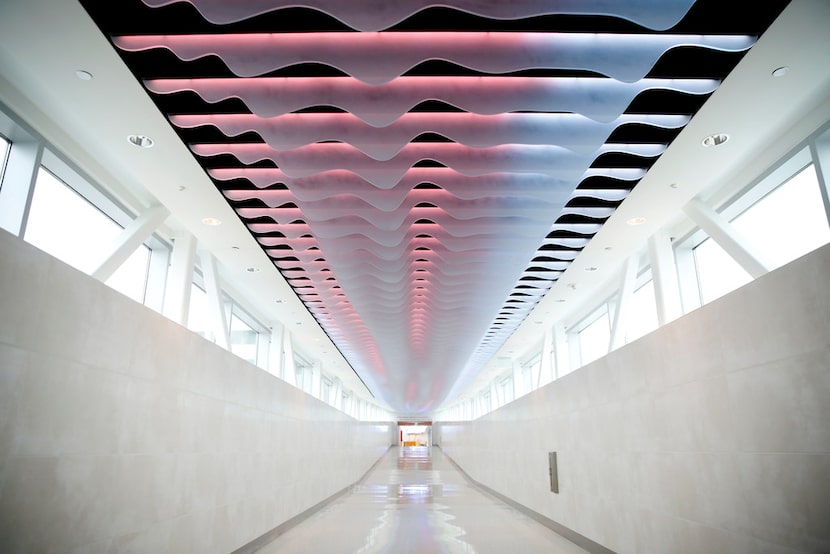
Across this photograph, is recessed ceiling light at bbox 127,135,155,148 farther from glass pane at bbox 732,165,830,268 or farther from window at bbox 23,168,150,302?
glass pane at bbox 732,165,830,268

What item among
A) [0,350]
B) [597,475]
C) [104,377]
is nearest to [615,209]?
[597,475]

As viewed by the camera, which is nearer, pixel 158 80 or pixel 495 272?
pixel 158 80

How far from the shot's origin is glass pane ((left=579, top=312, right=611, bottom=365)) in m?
12.4

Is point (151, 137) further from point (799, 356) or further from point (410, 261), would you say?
point (799, 356)

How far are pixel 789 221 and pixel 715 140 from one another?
70.6 inches

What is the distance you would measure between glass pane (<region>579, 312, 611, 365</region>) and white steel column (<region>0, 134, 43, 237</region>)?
10.4 meters

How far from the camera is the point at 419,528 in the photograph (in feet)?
27.3

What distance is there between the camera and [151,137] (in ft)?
16.2

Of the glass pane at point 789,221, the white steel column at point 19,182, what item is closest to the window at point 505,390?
the glass pane at point 789,221

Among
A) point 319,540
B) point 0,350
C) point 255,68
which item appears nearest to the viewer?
point 0,350

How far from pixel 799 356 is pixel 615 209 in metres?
3.49

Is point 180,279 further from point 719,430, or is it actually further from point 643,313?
point 643,313

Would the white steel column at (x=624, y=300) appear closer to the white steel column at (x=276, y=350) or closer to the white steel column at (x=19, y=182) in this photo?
the white steel column at (x=276, y=350)

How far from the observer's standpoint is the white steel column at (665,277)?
25.5ft
